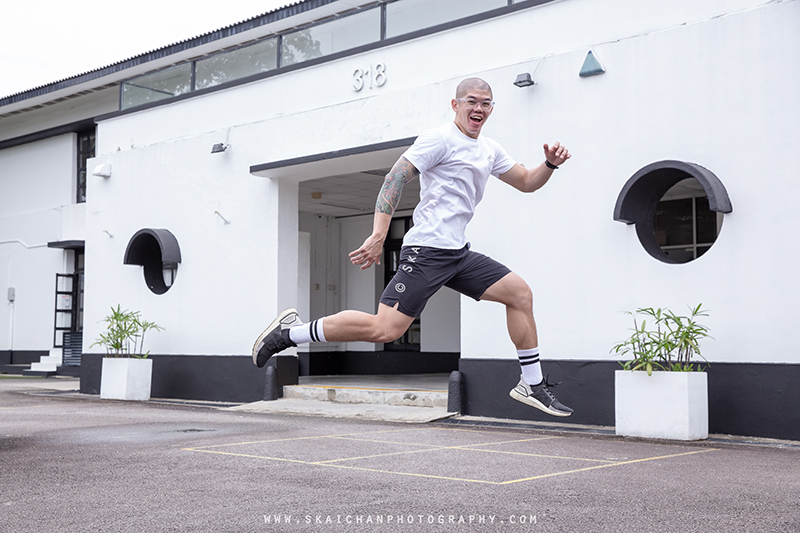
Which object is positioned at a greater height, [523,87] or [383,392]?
[523,87]

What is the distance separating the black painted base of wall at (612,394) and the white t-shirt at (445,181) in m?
3.73

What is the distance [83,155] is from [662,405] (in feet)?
51.4

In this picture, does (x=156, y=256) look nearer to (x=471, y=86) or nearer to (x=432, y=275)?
(x=432, y=275)

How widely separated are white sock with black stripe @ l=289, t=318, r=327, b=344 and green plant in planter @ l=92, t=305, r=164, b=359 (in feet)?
26.4

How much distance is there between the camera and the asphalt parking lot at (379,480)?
369 centimetres

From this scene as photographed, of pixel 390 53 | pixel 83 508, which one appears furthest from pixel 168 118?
pixel 83 508

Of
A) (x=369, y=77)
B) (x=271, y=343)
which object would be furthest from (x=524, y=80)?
(x=271, y=343)

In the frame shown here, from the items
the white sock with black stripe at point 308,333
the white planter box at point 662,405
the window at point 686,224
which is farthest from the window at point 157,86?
the white sock with black stripe at point 308,333

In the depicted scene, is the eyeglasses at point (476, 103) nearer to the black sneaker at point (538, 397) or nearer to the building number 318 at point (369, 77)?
the black sneaker at point (538, 397)

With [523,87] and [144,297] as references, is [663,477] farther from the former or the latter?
[144,297]

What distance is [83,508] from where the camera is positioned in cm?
398

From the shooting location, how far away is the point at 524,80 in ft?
29.6

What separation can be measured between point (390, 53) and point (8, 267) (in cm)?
1379

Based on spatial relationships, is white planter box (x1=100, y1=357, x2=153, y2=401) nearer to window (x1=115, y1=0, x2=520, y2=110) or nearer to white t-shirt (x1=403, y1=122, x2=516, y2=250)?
window (x1=115, y1=0, x2=520, y2=110)
